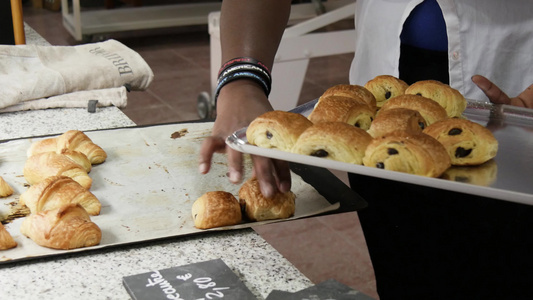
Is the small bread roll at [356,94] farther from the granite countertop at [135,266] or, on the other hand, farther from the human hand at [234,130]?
the granite countertop at [135,266]

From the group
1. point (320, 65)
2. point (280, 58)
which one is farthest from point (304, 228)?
point (320, 65)

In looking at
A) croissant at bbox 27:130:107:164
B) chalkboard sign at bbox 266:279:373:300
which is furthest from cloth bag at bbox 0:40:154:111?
chalkboard sign at bbox 266:279:373:300

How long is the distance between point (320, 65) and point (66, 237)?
4.08 meters

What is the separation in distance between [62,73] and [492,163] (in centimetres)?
109

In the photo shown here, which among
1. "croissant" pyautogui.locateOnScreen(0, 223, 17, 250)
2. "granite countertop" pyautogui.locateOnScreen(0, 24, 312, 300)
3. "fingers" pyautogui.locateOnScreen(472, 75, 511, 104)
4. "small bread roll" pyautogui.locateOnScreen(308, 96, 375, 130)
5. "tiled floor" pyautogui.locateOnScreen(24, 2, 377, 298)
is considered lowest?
"tiled floor" pyautogui.locateOnScreen(24, 2, 377, 298)

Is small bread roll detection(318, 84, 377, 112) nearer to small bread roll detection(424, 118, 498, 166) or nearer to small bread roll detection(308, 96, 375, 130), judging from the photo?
small bread roll detection(308, 96, 375, 130)

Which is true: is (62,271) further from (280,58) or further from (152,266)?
(280,58)

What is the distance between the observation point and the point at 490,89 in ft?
3.34

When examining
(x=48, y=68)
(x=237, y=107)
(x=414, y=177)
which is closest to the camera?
(x=414, y=177)

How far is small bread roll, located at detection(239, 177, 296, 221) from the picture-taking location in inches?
41.2

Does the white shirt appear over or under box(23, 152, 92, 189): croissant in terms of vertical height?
over

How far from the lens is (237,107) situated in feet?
3.39

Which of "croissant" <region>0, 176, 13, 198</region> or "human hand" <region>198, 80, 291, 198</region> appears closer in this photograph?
"human hand" <region>198, 80, 291, 198</region>

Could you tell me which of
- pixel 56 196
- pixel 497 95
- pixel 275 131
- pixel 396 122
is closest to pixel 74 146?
pixel 56 196
